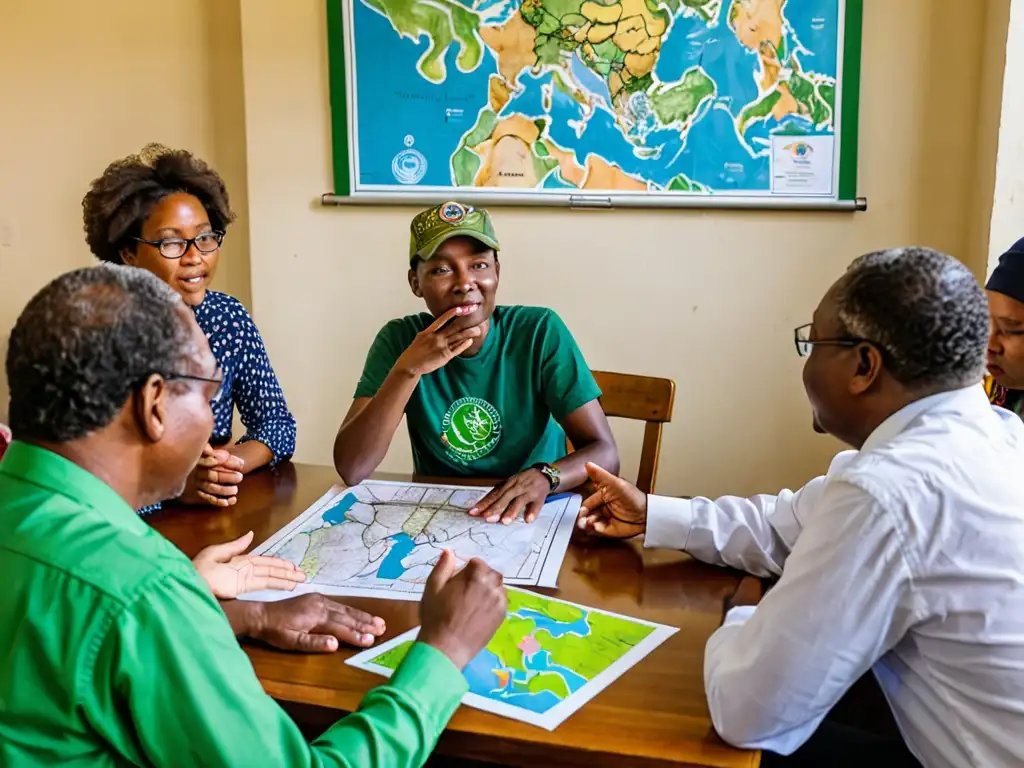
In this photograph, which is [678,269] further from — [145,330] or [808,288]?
[145,330]

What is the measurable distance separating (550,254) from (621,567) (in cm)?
154

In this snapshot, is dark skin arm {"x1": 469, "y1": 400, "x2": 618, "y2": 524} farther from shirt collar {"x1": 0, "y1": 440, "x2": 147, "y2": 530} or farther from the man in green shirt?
shirt collar {"x1": 0, "y1": 440, "x2": 147, "y2": 530}

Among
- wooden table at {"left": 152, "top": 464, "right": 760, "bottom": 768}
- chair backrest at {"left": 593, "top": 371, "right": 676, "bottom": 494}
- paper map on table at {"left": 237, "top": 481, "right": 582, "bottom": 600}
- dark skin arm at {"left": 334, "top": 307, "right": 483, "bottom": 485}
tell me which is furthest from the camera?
chair backrest at {"left": 593, "top": 371, "right": 676, "bottom": 494}

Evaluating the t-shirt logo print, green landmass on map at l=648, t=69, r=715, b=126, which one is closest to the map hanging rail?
green landmass on map at l=648, t=69, r=715, b=126

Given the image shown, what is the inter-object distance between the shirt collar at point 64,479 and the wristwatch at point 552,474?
0.97 metres

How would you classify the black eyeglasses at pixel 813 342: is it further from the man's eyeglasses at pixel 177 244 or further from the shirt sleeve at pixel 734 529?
the man's eyeglasses at pixel 177 244

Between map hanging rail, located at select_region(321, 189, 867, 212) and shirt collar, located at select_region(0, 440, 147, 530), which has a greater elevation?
map hanging rail, located at select_region(321, 189, 867, 212)

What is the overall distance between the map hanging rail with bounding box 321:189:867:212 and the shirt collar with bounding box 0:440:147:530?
2024 millimetres

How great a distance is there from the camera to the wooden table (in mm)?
955

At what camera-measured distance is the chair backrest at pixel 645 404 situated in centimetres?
208

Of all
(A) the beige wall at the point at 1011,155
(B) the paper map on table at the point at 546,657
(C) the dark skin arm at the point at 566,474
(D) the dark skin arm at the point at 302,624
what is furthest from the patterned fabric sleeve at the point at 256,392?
(A) the beige wall at the point at 1011,155

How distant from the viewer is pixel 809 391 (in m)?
1.16

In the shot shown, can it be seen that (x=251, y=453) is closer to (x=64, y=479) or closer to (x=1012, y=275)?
(x=64, y=479)

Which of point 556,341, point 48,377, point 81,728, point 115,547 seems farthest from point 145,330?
point 556,341
